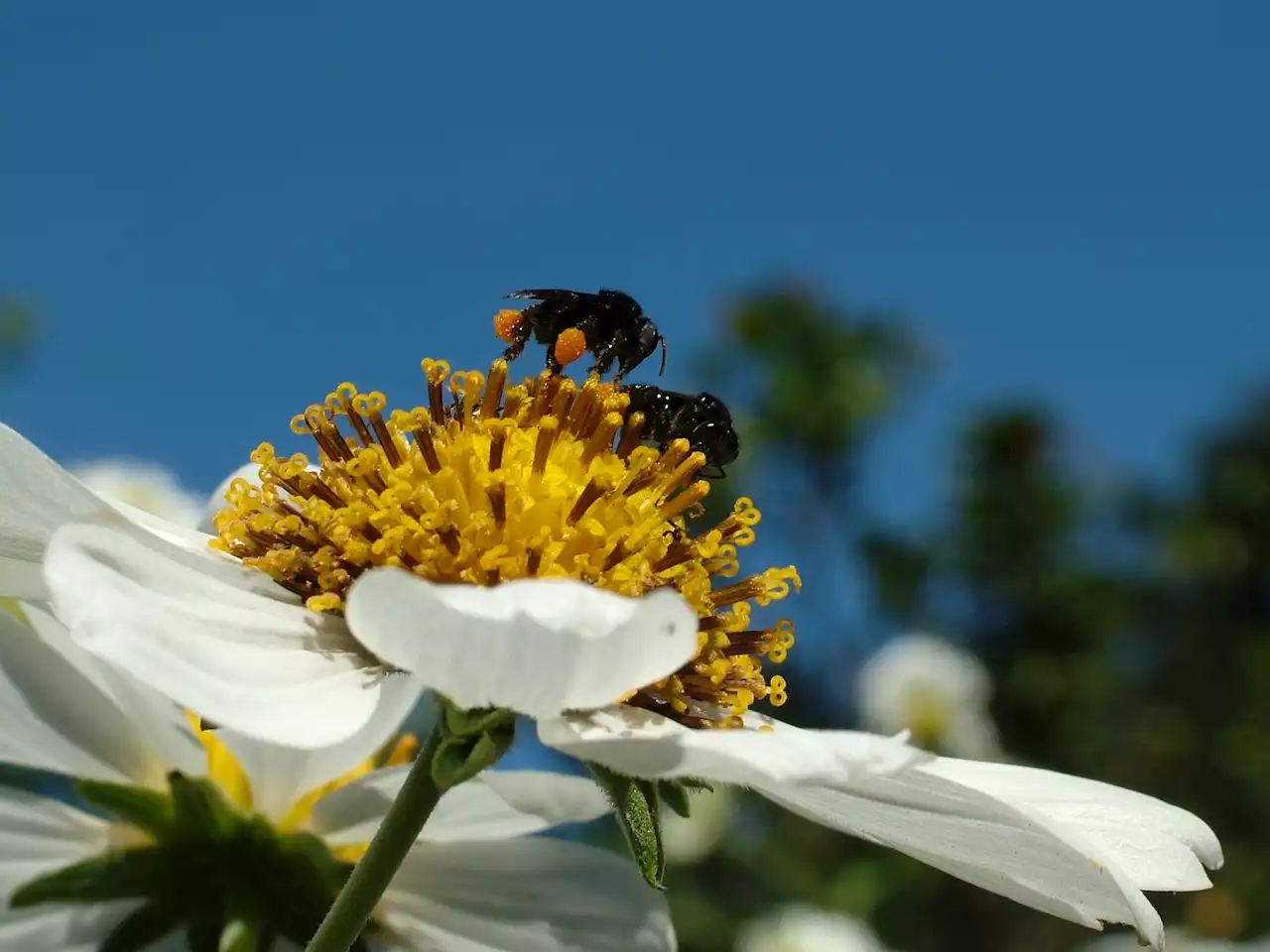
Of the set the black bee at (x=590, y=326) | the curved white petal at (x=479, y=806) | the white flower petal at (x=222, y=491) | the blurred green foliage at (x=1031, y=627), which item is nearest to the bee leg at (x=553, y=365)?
the black bee at (x=590, y=326)

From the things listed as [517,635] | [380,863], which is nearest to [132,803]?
[380,863]

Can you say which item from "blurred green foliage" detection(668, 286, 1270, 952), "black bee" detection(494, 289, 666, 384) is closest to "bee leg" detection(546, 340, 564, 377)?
"black bee" detection(494, 289, 666, 384)

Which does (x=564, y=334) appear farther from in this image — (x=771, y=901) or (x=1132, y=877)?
(x=771, y=901)

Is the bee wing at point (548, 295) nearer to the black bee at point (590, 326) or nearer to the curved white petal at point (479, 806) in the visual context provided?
the black bee at point (590, 326)

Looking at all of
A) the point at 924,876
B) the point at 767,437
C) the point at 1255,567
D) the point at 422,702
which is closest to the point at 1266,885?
the point at 924,876

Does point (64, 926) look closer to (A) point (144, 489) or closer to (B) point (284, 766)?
(B) point (284, 766)

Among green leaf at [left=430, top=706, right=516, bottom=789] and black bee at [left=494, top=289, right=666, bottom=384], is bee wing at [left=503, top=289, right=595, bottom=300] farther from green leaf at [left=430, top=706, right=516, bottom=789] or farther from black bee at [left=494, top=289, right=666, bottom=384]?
green leaf at [left=430, top=706, right=516, bottom=789]
